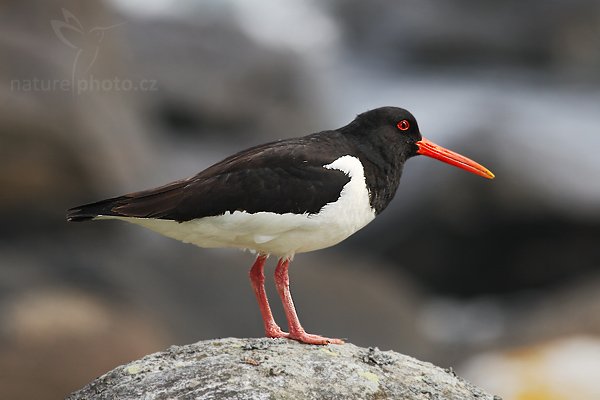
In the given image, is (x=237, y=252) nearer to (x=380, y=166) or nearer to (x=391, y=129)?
(x=391, y=129)

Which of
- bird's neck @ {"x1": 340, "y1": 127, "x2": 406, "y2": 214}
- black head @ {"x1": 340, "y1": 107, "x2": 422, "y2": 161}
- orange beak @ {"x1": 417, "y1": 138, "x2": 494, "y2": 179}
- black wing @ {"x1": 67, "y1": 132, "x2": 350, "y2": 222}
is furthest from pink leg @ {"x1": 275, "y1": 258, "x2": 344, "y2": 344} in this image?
orange beak @ {"x1": 417, "y1": 138, "x2": 494, "y2": 179}

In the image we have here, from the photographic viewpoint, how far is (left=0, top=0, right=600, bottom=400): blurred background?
14.0 metres

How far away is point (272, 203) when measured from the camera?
688 centimetres

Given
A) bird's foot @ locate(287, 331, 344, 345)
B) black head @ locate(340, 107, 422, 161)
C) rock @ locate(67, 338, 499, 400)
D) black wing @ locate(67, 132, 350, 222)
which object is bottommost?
rock @ locate(67, 338, 499, 400)

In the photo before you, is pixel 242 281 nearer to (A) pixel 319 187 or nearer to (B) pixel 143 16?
(A) pixel 319 187

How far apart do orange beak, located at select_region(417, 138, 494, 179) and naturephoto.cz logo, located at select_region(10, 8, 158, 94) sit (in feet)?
33.5

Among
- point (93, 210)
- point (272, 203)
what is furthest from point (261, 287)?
point (93, 210)

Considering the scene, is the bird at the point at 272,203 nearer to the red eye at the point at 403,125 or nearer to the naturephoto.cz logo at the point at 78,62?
the red eye at the point at 403,125

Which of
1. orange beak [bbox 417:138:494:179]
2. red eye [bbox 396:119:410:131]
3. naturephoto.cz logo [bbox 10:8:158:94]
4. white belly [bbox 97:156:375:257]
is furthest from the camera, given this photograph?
naturephoto.cz logo [bbox 10:8:158:94]

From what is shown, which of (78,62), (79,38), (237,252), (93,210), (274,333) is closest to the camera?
(93,210)

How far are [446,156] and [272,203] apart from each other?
1.86 metres

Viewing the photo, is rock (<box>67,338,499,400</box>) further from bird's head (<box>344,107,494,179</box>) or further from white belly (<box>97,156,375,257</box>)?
bird's head (<box>344,107,494,179</box>)

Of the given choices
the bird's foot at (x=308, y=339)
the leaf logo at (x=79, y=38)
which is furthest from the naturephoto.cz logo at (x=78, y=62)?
the bird's foot at (x=308, y=339)

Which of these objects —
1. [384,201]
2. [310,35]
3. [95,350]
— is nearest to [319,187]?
[384,201]
